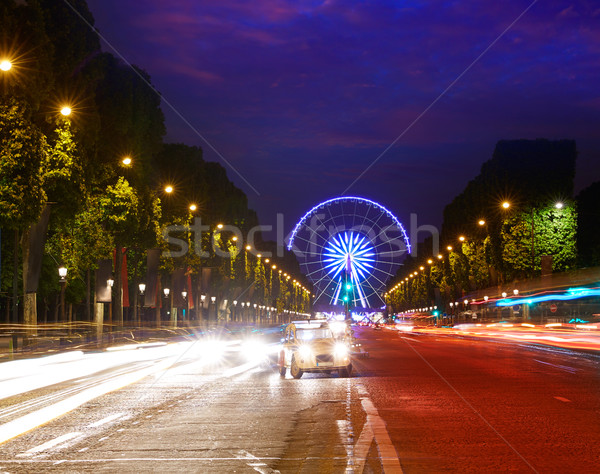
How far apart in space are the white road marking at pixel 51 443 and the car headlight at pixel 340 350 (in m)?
12.7

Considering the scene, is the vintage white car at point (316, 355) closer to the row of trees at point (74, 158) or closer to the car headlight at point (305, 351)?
the car headlight at point (305, 351)

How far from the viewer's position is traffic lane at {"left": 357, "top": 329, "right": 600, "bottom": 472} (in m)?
10.1

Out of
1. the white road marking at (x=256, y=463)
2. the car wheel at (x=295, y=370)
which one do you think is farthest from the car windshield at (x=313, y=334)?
the white road marking at (x=256, y=463)

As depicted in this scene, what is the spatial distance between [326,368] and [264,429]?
11.8 metres

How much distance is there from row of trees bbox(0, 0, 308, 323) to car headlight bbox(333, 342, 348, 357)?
15.4m

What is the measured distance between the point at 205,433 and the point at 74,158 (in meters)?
34.6

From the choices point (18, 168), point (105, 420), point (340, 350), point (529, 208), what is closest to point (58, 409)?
point (105, 420)

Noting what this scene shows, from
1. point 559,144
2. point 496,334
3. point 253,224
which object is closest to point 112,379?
point 496,334

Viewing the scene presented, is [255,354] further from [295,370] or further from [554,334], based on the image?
[554,334]

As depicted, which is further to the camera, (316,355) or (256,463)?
(316,355)

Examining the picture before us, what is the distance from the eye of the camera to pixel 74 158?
4472 centimetres

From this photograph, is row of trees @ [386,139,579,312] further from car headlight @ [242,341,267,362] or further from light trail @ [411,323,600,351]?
car headlight @ [242,341,267,362]

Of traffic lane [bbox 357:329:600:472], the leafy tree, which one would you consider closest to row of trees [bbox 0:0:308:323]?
the leafy tree

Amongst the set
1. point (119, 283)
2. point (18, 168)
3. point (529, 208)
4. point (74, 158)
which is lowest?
point (119, 283)
